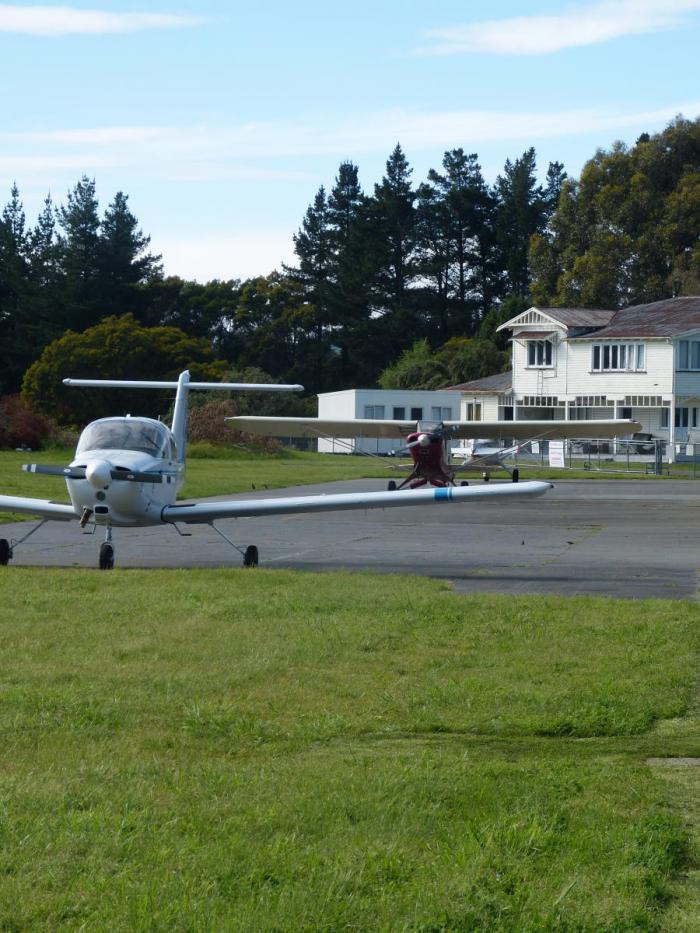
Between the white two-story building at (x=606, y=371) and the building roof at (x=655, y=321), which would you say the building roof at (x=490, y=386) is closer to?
the white two-story building at (x=606, y=371)

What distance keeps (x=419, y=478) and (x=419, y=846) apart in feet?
105

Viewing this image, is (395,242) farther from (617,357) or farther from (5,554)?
(5,554)

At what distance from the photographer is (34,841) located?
16.0 ft

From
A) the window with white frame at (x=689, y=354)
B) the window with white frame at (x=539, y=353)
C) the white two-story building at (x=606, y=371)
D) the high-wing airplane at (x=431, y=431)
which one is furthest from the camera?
the window with white frame at (x=539, y=353)

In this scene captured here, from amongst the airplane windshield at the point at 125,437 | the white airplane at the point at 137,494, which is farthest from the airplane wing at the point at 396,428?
the white airplane at the point at 137,494

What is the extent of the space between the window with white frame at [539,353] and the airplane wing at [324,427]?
28883 millimetres

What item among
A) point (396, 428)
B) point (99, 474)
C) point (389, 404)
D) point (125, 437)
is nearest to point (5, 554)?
point (99, 474)

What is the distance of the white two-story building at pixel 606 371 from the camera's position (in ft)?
208

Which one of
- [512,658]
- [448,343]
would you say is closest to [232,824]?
[512,658]

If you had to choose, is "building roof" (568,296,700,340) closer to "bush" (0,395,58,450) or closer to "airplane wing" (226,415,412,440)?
"airplane wing" (226,415,412,440)

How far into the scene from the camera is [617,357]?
215 feet

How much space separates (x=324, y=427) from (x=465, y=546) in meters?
21.1

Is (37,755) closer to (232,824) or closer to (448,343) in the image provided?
(232,824)

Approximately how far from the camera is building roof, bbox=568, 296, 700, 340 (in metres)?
63.5
